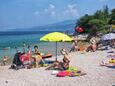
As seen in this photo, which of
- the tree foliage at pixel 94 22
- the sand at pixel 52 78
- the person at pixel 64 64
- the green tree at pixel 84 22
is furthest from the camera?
the green tree at pixel 84 22

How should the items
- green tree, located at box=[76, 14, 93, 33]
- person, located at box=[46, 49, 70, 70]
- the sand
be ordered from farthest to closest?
green tree, located at box=[76, 14, 93, 33] → person, located at box=[46, 49, 70, 70] → the sand

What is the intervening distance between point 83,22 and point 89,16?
175 inches

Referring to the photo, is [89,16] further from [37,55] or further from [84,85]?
[84,85]

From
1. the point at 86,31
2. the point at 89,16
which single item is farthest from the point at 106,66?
the point at 89,16

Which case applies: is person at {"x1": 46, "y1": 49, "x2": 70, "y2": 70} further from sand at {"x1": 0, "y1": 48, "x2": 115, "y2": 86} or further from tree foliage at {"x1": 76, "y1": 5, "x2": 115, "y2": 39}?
tree foliage at {"x1": 76, "y1": 5, "x2": 115, "y2": 39}

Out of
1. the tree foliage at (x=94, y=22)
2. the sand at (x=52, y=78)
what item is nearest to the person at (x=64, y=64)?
the sand at (x=52, y=78)

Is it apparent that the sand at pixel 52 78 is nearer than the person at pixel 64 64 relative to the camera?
Yes

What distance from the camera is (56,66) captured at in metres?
18.0

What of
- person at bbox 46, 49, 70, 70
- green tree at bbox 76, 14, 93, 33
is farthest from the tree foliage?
person at bbox 46, 49, 70, 70

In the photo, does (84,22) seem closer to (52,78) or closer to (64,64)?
(64,64)

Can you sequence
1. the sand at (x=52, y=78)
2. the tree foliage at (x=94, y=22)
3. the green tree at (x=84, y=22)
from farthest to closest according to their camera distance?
the green tree at (x=84, y=22) < the tree foliage at (x=94, y=22) < the sand at (x=52, y=78)

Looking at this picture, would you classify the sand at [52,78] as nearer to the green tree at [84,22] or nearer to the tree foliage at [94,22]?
the tree foliage at [94,22]

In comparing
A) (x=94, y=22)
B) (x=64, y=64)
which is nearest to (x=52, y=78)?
(x=64, y=64)

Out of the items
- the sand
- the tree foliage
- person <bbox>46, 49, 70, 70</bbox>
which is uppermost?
the tree foliage
